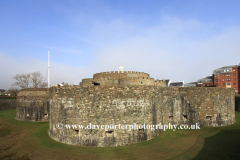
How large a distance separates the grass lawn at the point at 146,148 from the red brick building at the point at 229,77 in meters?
49.7

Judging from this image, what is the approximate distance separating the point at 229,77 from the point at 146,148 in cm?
5968

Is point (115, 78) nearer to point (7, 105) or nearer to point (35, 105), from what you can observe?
point (35, 105)

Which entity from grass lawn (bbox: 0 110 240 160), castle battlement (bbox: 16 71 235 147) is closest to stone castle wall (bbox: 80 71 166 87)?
castle battlement (bbox: 16 71 235 147)

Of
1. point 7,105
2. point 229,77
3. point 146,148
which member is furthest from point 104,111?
point 229,77

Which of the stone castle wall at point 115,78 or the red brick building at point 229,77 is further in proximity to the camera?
the red brick building at point 229,77

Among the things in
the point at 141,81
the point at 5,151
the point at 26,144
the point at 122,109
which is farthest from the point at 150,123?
the point at 5,151

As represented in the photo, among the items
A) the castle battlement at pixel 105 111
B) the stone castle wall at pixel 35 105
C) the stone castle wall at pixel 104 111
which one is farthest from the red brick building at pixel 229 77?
the stone castle wall at pixel 35 105

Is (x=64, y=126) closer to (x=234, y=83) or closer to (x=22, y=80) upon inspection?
(x=22, y=80)

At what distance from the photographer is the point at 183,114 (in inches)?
712

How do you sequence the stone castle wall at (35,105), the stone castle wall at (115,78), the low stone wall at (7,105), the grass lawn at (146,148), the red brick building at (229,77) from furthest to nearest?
the red brick building at (229,77), the low stone wall at (7,105), the stone castle wall at (35,105), the stone castle wall at (115,78), the grass lawn at (146,148)

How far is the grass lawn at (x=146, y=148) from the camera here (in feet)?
33.8

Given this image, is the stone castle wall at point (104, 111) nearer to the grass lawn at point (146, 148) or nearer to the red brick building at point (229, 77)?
the grass lawn at point (146, 148)

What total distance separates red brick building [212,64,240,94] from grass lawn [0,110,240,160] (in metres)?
49.7

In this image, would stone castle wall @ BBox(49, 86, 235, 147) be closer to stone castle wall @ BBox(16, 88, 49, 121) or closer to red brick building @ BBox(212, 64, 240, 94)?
stone castle wall @ BBox(16, 88, 49, 121)
